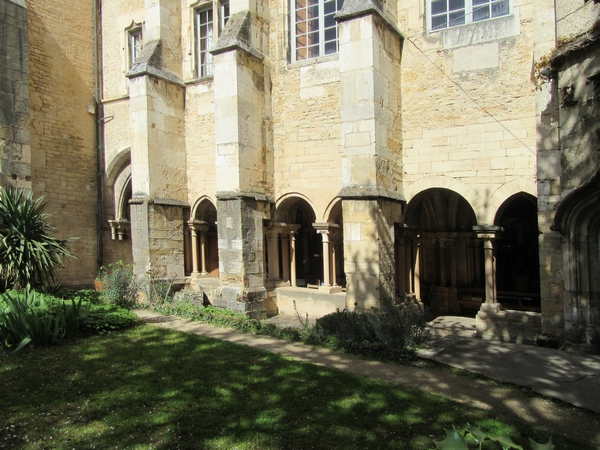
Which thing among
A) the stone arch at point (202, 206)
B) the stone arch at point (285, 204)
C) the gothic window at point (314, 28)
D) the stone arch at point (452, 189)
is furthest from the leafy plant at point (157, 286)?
the gothic window at point (314, 28)

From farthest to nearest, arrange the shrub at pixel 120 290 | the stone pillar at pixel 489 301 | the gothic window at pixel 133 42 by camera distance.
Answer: the gothic window at pixel 133 42, the shrub at pixel 120 290, the stone pillar at pixel 489 301

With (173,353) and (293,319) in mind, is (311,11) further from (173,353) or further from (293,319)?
(173,353)

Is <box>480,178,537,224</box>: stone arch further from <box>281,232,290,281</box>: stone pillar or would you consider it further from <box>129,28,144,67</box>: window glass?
<box>129,28,144,67</box>: window glass

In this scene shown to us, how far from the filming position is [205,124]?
11383mm

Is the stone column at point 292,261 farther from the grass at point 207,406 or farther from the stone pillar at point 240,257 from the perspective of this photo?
the grass at point 207,406

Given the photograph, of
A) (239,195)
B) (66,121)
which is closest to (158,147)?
(239,195)

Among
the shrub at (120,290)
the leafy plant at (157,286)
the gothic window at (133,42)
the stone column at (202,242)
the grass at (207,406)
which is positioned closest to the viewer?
the grass at (207,406)

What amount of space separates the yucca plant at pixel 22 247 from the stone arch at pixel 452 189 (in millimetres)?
6604

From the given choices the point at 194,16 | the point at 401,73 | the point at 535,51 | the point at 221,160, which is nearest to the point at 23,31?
A: the point at 194,16

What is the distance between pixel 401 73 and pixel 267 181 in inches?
146

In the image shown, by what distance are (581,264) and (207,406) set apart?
5168mm

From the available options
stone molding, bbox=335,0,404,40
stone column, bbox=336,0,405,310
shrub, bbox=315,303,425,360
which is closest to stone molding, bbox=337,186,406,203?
stone column, bbox=336,0,405,310

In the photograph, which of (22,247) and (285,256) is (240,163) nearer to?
(285,256)

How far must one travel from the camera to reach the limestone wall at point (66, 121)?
12.3 metres
